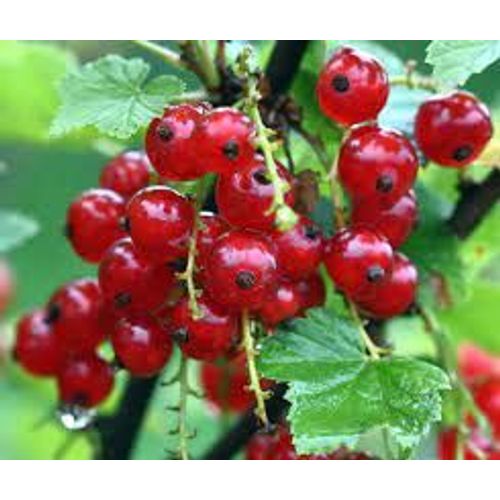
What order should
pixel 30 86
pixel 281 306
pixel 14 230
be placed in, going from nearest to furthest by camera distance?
pixel 281 306
pixel 14 230
pixel 30 86

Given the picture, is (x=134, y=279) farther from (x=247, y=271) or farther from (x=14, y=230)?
(x=14, y=230)

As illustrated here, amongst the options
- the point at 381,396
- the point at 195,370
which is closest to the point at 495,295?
the point at 195,370

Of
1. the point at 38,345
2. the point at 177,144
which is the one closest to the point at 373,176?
the point at 177,144

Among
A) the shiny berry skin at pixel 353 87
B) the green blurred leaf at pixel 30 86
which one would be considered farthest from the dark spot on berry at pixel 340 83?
the green blurred leaf at pixel 30 86

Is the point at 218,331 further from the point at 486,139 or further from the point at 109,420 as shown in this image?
the point at 109,420

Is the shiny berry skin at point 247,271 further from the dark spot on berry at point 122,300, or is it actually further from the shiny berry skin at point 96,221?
the shiny berry skin at point 96,221

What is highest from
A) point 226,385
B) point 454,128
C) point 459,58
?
point 459,58
